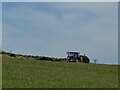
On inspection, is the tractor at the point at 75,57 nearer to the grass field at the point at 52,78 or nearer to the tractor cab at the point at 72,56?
the tractor cab at the point at 72,56

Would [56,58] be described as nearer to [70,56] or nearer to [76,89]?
[70,56]

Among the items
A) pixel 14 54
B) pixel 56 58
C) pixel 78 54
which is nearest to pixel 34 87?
pixel 14 54

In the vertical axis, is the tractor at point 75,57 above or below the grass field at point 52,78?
above

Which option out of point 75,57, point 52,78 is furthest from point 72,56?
point 52,78

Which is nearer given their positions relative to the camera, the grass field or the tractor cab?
the grass field

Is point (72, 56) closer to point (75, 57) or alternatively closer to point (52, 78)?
point (75, 57)

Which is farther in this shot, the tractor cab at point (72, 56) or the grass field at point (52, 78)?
the tractor cab at point (72, 56)

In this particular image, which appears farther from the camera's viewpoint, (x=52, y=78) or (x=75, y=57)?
(x=75, y=57)

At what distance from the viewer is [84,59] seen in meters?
79.6

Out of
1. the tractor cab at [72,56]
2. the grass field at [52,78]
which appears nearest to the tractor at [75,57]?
the tractor cab at [72,56]

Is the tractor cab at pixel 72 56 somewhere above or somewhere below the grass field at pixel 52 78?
above

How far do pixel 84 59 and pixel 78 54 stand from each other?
106 inches

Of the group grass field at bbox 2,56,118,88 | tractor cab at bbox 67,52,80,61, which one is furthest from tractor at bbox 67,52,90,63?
grass field at bbox 2,56,118,88

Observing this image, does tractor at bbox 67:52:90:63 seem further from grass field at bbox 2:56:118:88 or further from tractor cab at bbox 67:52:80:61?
grass field at bbox 2:56:118:88
